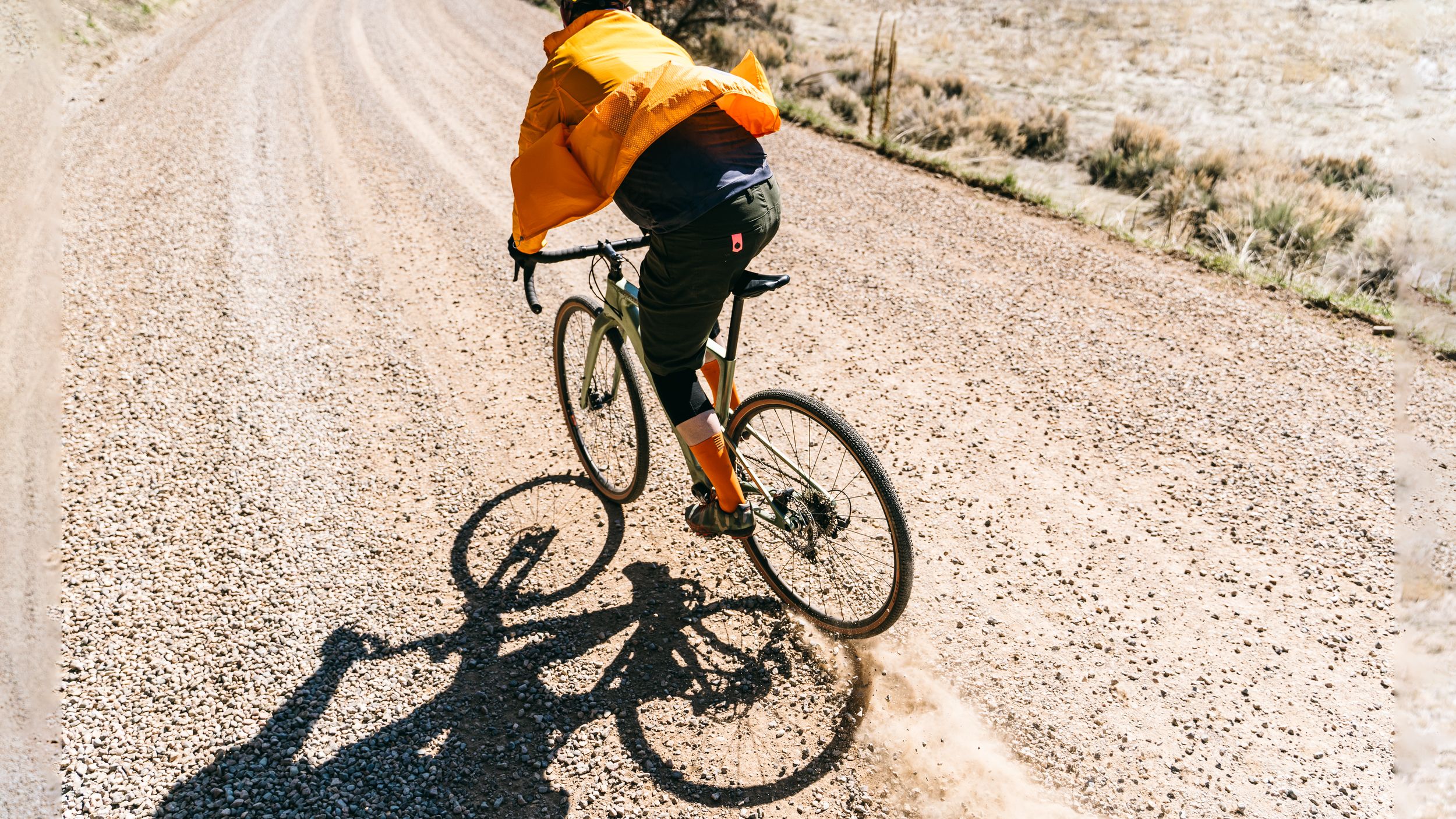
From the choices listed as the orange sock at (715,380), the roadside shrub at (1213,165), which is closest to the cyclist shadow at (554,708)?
the orange sock at (715,380)

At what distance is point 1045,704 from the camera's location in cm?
315

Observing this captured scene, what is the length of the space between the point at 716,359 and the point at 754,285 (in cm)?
56

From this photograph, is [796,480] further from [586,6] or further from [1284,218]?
[1284,218]

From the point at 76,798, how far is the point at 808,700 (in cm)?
256

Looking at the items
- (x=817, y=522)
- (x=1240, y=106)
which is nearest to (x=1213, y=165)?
(x=1240, y=106)

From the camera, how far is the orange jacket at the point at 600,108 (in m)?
2.59

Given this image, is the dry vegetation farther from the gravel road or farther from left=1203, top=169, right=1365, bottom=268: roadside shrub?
the gravel road

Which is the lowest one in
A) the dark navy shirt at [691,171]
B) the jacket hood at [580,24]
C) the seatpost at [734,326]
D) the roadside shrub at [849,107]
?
the roadside shrub at [849,107]

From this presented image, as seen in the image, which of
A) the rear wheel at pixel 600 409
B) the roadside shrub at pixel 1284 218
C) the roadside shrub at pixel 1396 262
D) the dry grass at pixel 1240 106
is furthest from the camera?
the dry grass at pixel 1240 106

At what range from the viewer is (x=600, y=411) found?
4141mm

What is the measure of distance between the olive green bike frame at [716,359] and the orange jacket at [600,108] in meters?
0.62

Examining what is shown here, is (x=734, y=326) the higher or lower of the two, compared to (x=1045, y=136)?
higher

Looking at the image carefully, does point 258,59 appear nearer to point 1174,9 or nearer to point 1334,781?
point 1334,781

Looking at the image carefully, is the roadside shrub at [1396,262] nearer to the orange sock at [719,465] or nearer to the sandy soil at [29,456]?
the orange sock at [719,465]
